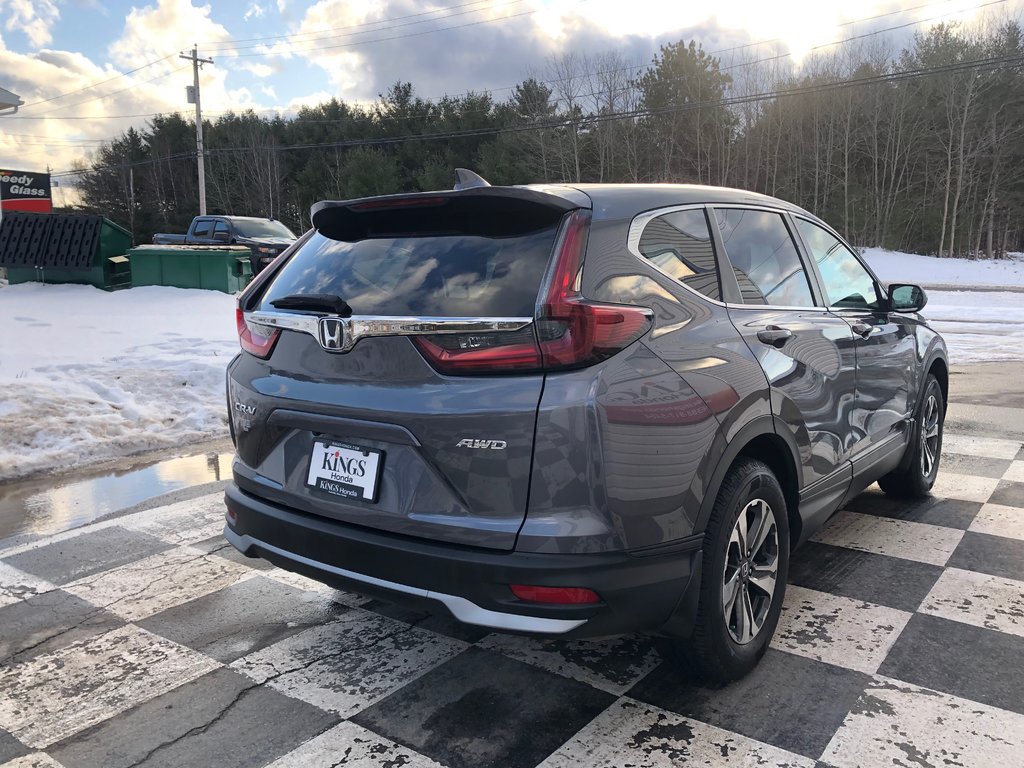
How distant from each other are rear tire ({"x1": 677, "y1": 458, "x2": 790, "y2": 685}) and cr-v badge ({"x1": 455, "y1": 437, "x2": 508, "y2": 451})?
80 cm

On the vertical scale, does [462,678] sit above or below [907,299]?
below

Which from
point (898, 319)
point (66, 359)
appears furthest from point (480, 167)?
point (898, 319)

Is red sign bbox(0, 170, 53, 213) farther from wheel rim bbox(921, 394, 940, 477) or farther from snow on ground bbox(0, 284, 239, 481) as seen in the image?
wheel rim bbox(921, 394, 940, 477)

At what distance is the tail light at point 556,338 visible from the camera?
2.23 meters

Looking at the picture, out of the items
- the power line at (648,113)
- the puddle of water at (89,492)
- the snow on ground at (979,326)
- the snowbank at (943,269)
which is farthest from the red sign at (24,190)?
the snowbank at (943,269)

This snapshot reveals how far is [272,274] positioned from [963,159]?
49.9m

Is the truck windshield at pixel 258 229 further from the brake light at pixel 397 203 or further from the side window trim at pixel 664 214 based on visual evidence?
the side window trim at pixel 664 214

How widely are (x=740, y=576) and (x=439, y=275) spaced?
149cm

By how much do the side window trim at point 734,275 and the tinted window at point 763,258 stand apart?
0.02 meters

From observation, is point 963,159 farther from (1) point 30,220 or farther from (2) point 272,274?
(2) point 272,274

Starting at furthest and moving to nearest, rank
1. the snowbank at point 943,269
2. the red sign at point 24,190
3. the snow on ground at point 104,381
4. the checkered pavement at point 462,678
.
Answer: the snowbank at point 943,269, the red sign at point 24,190, the snow on ground at point 104,381, the checkered pavement at point 462,678

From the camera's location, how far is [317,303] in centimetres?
268

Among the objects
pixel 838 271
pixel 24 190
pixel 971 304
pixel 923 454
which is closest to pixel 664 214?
pixel 838 271

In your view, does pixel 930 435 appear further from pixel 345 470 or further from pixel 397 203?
pixel 345 470
